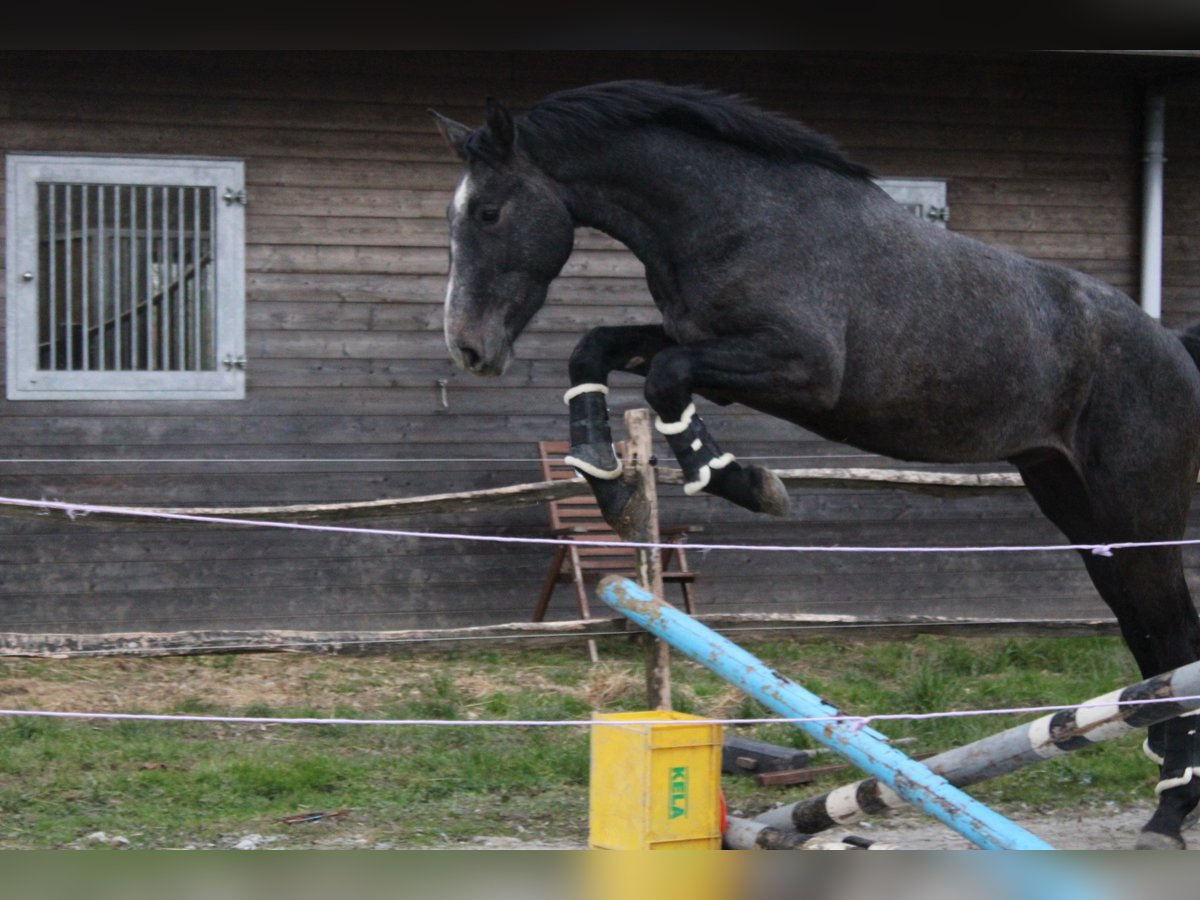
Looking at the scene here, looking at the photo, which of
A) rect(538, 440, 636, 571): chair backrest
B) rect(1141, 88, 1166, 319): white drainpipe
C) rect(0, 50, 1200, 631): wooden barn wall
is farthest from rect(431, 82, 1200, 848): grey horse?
rect(1141, 88, 1166, 319): white drainpipe

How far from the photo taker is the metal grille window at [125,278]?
8148mm

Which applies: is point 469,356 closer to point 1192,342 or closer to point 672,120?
point 672,120

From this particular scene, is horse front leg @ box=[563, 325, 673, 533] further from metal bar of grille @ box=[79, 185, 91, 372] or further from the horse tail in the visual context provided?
metal bar of grille @ box=[79, 185, 91, 372]

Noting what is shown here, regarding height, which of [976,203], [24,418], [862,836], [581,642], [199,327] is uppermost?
[976,203]

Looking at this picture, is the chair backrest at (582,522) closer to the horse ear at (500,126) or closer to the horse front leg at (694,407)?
the horse front leg at (694,407)

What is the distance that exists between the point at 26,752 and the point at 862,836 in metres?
3.24

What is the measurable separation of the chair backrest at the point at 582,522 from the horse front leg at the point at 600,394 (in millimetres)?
3844

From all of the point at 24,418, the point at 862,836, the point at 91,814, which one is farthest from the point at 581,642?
the point at 24,418

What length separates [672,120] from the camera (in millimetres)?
4262

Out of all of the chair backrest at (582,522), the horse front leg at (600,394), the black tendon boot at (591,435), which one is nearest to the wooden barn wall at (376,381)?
the chair backrest at (582,522)

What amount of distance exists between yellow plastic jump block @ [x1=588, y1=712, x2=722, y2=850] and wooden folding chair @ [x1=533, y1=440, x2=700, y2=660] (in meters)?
3.39

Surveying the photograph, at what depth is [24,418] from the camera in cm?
823

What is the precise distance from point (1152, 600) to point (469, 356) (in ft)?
8.26

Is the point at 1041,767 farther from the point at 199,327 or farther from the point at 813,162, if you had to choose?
the point at 199,327
